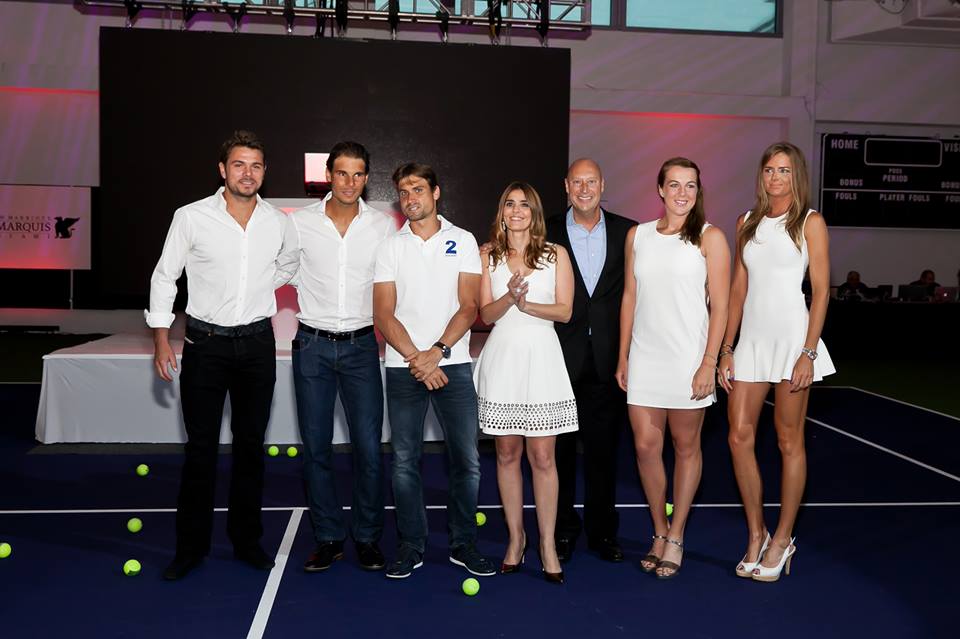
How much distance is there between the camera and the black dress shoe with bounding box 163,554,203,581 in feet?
12.9

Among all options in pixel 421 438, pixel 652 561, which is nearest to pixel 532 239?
pixel 421 438

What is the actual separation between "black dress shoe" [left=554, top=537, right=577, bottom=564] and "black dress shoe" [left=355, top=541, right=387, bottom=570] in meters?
0.75

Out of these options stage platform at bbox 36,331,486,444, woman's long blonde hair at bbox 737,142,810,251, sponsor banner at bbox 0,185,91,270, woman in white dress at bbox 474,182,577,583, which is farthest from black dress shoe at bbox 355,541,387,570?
sponsor banner at bbox 0,185,91,270

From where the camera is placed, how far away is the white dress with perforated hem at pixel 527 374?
12.5 ft

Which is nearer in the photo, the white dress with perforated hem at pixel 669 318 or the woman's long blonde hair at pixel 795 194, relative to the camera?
the woman's long blonde hair at pixel 795 194

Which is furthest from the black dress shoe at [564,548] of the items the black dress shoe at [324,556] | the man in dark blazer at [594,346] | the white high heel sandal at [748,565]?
the black dress shoe at [324,556]

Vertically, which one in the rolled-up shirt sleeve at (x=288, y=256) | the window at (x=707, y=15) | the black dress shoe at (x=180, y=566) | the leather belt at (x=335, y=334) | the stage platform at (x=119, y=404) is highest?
the window at (x=707, y=15)

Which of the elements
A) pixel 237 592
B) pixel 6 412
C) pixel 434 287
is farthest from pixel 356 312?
pixel 6 412

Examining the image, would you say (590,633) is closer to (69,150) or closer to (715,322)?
(715,322)

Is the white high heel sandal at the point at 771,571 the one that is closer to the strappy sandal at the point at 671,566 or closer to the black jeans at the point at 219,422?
the strappy sandal at the point at 671,566

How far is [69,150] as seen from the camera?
1482 cm

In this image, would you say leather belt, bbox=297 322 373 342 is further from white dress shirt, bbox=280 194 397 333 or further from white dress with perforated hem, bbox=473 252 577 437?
white dress with perforated hem, bbox=473 252 577 437

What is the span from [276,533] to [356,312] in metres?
1.33

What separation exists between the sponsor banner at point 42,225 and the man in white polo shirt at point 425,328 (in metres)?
11.9
